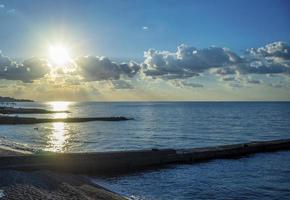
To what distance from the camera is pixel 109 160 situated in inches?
1436

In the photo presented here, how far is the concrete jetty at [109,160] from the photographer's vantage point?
32.2m

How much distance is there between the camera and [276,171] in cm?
3712

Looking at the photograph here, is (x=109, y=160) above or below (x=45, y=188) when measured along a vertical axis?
above

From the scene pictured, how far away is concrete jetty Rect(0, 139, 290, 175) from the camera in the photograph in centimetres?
3225

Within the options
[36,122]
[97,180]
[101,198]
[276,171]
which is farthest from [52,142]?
[36,122]

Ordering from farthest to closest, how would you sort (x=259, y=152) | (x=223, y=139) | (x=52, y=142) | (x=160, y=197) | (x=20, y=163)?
1. (x=223, y=139)
2. (x=52, y=142)
3. (x=259, y=152)
4. (x=20, y=163)
5. (x=160, y=197)

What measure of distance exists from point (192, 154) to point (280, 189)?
14.5 m

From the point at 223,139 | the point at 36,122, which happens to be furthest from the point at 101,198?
the point at 36,122

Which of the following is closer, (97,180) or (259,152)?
(97,180)

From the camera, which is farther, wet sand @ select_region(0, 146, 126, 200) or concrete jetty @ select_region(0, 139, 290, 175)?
concrete jetty @ select_region(0, 139, 290, 175)

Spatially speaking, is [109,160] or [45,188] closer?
[45,188]

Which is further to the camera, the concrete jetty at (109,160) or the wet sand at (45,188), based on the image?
the concrete jetty at (109,160)

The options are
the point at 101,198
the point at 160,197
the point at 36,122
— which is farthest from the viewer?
the point at 36,122

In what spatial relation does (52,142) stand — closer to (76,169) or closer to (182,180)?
(76,169)
